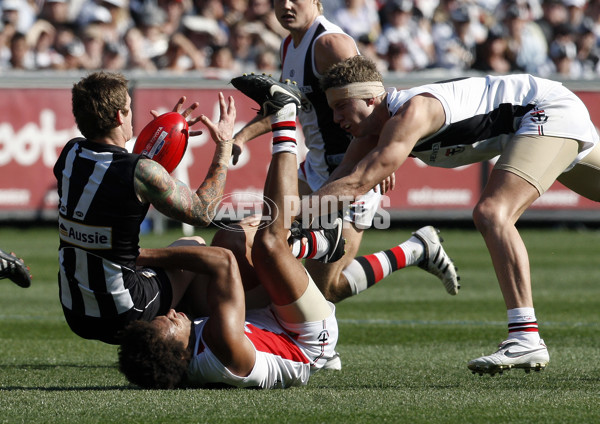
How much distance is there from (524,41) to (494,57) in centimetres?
126

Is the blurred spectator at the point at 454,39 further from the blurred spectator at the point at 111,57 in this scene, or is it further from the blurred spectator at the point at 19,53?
the blurred spectator at the point at 19,53

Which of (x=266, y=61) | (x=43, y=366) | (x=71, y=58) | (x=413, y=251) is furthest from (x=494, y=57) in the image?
(x=43, y=366)

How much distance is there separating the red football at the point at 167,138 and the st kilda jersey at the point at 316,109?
133 cm

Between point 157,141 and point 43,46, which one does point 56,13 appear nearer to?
point 43,46

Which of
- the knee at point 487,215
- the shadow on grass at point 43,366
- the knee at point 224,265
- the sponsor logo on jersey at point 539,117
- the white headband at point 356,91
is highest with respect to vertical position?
the white headband at point 356,91

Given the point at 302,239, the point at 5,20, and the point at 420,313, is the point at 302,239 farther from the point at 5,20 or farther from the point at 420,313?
the point at 5,20

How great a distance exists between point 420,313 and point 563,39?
1032 centimetres

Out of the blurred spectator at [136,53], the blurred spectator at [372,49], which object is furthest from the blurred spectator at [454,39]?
the blurred spectator at [136,53]

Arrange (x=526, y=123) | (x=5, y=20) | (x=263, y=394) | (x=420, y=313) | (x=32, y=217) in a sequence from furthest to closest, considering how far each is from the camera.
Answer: (x=5, y=20) → (x=32, y=217) → (x=420, y=313) → (x=526, y=123) → (x=263, y=394)

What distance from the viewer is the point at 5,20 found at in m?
16.0

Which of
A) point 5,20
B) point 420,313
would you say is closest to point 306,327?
point 420,313

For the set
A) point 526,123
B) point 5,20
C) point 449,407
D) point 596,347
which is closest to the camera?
point 449,407

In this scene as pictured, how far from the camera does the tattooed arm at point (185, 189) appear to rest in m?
4.96

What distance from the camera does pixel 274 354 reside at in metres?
5.25
